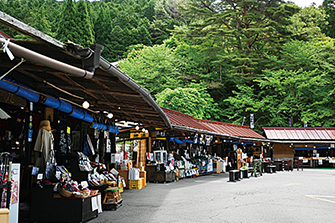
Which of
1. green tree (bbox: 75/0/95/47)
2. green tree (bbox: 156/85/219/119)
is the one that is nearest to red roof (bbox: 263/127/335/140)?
green tree (bbox: 156/85/219/119)

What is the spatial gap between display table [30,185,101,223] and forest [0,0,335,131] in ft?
76.1

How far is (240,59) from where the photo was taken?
3228 centimetres

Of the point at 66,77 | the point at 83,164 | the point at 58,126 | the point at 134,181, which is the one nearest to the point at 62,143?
the point at 58,126

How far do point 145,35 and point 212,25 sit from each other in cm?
999

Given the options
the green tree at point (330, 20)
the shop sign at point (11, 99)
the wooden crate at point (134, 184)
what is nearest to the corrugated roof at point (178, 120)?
the wooden crate at point (134, 184)

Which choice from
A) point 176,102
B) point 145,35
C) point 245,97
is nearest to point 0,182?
point 176,102

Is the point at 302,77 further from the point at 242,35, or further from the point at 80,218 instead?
the point at 80,218

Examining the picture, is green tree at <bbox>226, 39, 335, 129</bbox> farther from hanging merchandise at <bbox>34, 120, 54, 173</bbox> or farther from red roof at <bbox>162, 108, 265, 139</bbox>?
hanging merchandise at <bbox>34, 120, 54, 173</bbox>

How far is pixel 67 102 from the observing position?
807cm

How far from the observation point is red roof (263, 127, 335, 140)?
2790 centimetres

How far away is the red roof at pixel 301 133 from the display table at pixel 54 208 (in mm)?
23944

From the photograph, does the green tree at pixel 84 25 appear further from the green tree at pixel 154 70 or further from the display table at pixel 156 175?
the display table at pixel 156 175

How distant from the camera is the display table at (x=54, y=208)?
6.49 meters

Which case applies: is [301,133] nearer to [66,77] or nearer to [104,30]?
[104,30]
